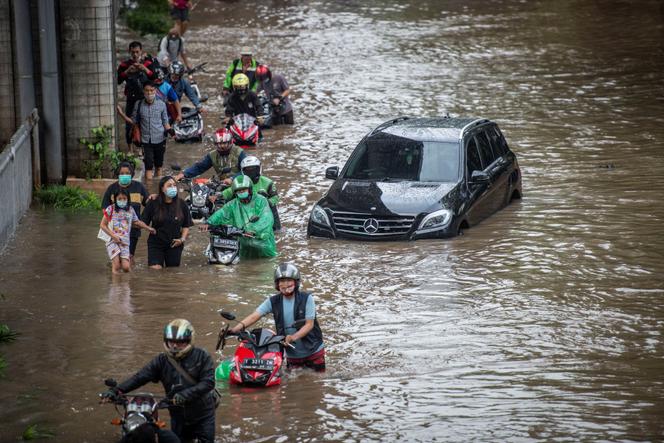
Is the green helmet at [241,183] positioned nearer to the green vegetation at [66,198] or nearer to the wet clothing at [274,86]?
the green vegetation at [66,198]

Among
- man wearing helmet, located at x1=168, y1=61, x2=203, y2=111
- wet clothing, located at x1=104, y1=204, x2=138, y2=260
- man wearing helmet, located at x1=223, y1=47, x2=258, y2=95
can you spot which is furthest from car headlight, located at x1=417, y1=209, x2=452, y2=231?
man wearing helmet, located at x1=223, y1=47, x2=258, y2=95

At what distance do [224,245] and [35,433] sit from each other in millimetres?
6211

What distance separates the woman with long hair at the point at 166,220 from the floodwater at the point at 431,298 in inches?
14.3

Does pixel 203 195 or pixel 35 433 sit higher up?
pixel 203 195

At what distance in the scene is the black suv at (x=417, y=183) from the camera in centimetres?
1816

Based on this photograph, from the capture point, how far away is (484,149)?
19.9 meters

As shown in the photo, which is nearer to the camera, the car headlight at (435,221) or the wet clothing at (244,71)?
the car headlight at (435,221)

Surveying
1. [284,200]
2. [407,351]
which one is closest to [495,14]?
[284,200]

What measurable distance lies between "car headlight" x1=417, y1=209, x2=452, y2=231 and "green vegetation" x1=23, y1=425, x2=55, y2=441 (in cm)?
779

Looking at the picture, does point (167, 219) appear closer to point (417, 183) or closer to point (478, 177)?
point (417, 183)

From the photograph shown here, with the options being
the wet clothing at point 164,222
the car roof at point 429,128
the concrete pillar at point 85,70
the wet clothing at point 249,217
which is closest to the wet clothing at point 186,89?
the concrete pillar at point 85,70

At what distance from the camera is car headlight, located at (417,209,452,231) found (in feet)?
59.4

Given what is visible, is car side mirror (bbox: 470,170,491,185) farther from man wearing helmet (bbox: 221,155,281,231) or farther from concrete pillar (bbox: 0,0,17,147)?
concrete pillar (bbox: 0,0,17,147)

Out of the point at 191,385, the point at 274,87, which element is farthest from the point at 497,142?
the point at 191,385
